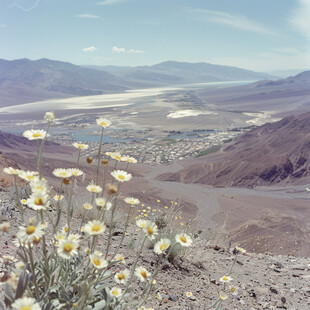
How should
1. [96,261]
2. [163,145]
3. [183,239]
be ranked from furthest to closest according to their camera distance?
[163,145]
[183,239]
[96,261]

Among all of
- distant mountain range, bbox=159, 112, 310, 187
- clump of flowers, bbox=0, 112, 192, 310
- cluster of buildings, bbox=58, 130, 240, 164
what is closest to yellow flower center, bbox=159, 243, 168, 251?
clump of flowers, bbox=0, 112, 192, 310

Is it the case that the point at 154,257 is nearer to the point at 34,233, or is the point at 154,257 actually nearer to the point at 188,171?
the point at 34,233

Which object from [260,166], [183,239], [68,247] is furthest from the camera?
[260,166]

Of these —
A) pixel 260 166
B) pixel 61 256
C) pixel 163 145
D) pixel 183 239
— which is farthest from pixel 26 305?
pixel 163 145

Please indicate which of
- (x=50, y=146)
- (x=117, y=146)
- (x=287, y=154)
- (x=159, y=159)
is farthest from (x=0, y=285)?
(x=117, y=146)

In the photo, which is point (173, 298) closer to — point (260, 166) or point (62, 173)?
point (62, 173)

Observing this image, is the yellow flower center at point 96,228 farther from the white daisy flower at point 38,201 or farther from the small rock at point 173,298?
the small rock at point 173,298

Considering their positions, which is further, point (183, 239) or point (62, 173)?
point (183, 239)

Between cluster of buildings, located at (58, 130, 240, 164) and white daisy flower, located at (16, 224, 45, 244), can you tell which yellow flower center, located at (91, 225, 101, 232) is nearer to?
white daisy flower, located at (16, 224, 45, 244)
